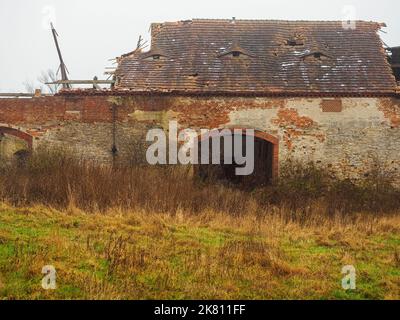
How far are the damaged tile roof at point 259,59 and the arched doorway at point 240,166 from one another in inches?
58.8

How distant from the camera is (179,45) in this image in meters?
17.2

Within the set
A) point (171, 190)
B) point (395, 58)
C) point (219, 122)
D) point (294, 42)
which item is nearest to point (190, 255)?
point (171, 190)

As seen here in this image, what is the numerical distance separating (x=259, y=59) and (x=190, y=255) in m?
11.2

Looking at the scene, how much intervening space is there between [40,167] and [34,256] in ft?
21.8

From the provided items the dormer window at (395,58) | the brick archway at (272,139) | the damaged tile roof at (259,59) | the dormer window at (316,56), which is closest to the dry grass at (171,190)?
the brick archway at (272,139)

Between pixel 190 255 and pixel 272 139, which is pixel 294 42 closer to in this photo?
pixel 272 139

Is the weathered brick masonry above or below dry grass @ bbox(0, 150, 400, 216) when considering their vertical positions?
above

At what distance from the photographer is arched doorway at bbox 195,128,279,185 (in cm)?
1484

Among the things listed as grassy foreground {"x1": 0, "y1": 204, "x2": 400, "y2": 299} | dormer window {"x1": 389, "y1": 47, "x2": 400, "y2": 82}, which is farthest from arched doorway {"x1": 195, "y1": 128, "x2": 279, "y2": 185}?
dormer window {"x1": 389, "y1": 47, "x2": 400, "y2": 82}

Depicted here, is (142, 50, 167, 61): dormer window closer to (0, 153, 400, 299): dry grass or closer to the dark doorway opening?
the dark doorway opening

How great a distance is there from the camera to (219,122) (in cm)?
1484

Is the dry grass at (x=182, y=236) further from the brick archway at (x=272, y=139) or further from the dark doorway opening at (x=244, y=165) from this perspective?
the dark doorway opening at (x=244, y=165)

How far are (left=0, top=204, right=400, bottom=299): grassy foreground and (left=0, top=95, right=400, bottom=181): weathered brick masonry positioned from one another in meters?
5.31

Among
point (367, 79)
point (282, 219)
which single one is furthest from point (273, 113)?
point (282, 219)
